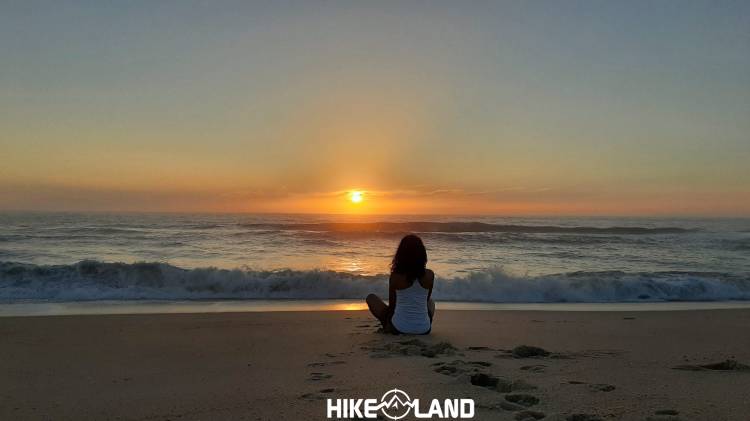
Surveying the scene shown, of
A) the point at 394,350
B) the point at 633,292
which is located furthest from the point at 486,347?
the point at 633,292

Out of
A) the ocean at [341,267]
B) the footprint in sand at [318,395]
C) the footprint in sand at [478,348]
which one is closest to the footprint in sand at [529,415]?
the footprint in sand at [318,395]

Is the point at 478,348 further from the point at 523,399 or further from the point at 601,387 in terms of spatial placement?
the point at 523,399

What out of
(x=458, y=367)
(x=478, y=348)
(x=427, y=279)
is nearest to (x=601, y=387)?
(x=458, y=367)

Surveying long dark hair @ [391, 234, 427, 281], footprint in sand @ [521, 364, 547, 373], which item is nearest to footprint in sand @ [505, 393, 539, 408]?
footprint in sand @ [521, 364, 547, 373]

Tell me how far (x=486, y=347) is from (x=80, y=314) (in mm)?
6966

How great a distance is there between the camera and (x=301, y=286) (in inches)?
463

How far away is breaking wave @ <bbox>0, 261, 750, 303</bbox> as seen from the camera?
447 inches

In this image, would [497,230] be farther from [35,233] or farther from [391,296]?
[391,296]

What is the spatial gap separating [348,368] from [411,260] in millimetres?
1795

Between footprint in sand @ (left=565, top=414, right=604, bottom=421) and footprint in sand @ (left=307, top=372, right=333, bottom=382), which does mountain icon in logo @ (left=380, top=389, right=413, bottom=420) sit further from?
footprint in sand @ (left=565, top=414, right=604, bottom=421)

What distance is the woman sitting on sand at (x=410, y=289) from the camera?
5910 mm

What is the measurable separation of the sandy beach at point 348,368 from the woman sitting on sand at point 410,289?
174 millimetres

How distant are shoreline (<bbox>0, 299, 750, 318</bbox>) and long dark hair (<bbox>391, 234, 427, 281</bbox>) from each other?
3471 millimetres

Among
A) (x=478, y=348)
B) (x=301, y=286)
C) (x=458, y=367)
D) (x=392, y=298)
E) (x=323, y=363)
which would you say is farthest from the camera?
(x=301, y=286)
